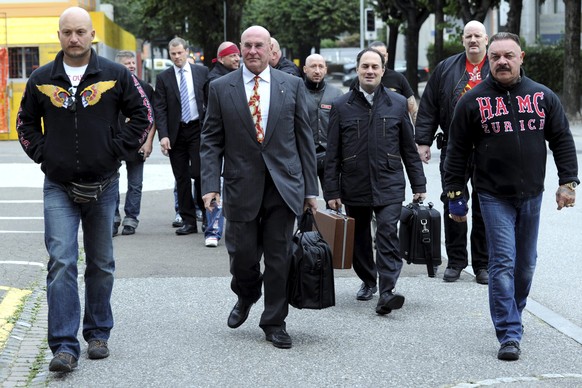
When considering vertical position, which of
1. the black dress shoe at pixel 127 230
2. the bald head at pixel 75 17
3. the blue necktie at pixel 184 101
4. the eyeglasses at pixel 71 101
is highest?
the bald head at pixel 75 17

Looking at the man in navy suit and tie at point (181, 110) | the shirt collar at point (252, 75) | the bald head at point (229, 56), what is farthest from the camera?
the man in navy suit and tie at point (181, 110)

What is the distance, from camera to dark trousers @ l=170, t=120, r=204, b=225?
11547mm

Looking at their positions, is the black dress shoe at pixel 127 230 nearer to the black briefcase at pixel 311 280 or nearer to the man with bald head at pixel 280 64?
the man with bald head at pixel 280 64

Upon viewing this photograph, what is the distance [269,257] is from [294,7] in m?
74.4

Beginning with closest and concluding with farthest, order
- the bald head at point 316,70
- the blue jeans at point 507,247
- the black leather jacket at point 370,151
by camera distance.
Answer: the blue jeans at point 507,247 → the black leather jacket at point 370,151 → the bald head at point 316,70

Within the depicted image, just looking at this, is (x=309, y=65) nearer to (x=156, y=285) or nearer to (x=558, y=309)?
(x=156, y=285)

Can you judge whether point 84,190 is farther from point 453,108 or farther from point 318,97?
point 318,97

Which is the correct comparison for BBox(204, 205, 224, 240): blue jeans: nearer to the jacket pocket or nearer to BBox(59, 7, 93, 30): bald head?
the jacket pocket

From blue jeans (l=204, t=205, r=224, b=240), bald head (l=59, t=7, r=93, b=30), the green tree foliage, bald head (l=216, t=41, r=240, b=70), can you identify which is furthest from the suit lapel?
the green tree foliage

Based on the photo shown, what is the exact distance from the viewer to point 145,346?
6.75 m

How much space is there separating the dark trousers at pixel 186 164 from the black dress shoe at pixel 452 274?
3357 millimetres

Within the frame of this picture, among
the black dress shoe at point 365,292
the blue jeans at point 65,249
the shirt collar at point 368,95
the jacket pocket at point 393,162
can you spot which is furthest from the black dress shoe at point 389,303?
the blue jeans at point 65,249

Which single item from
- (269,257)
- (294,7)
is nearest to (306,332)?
(269,257)

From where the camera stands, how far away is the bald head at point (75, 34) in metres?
6.08
